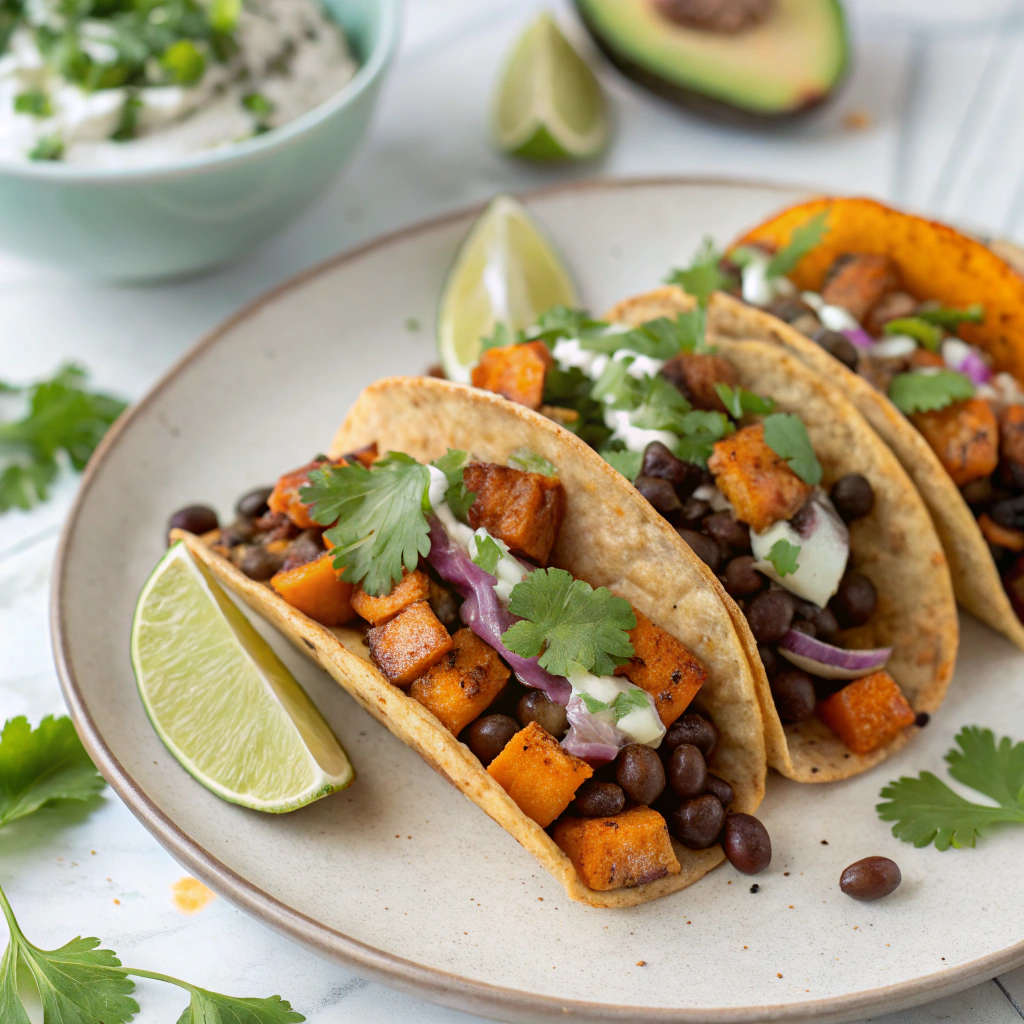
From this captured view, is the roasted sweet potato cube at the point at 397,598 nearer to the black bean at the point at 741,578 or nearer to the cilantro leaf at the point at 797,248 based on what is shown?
the black bean at the point at 741,578

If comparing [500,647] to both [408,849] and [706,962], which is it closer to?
[408,849]

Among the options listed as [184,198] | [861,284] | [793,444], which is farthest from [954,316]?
[184,198]

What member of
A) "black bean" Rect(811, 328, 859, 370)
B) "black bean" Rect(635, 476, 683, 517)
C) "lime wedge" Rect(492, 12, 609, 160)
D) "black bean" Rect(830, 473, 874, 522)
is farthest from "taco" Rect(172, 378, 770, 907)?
"lime wedge" Rect(492, 12, 609, 160)

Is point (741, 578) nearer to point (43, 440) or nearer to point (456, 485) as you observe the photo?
point (456, 485)

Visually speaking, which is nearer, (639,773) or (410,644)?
(639,773)

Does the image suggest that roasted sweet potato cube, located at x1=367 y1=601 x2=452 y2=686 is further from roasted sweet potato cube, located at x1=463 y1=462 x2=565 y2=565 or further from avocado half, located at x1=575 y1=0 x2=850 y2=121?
avocado half, located at x1=575 y1=0 x2=850 y2=121
